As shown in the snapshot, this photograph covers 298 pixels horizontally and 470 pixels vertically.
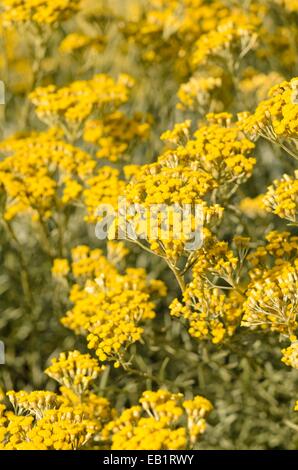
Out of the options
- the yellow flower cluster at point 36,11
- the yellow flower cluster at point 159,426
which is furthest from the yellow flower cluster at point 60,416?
the yellow flower cluster at point 36,11

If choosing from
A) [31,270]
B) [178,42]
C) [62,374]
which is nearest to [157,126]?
[178,42]

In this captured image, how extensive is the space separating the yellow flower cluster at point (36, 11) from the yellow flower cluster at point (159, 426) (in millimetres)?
2323

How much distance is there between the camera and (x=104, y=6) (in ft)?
17.3

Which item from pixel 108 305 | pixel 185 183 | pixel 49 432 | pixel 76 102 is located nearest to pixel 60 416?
→ pixel 49 432

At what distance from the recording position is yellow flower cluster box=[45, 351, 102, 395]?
3146 mm

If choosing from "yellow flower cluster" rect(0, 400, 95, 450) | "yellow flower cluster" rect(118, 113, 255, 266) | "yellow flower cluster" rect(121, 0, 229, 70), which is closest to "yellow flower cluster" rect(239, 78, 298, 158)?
"yellow flower cluster" rect(118, 113, 255, 266)

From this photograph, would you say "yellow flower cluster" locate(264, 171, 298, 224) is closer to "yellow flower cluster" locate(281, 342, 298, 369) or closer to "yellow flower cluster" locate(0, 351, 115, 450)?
"yellow flower cluster" locate(281, 342, 298, 369)

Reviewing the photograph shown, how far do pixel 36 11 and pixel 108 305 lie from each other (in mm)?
1868

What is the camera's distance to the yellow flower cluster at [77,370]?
315 centimetres

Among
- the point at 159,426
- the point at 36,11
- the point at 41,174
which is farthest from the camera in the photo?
the point at 36,11

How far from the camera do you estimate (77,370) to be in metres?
3.18

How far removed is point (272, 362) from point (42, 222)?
56.8 inches

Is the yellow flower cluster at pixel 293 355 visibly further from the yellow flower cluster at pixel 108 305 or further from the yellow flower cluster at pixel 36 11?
the yellow flower cluster at pixel 36 11

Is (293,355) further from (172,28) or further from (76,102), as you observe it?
(172,28)
